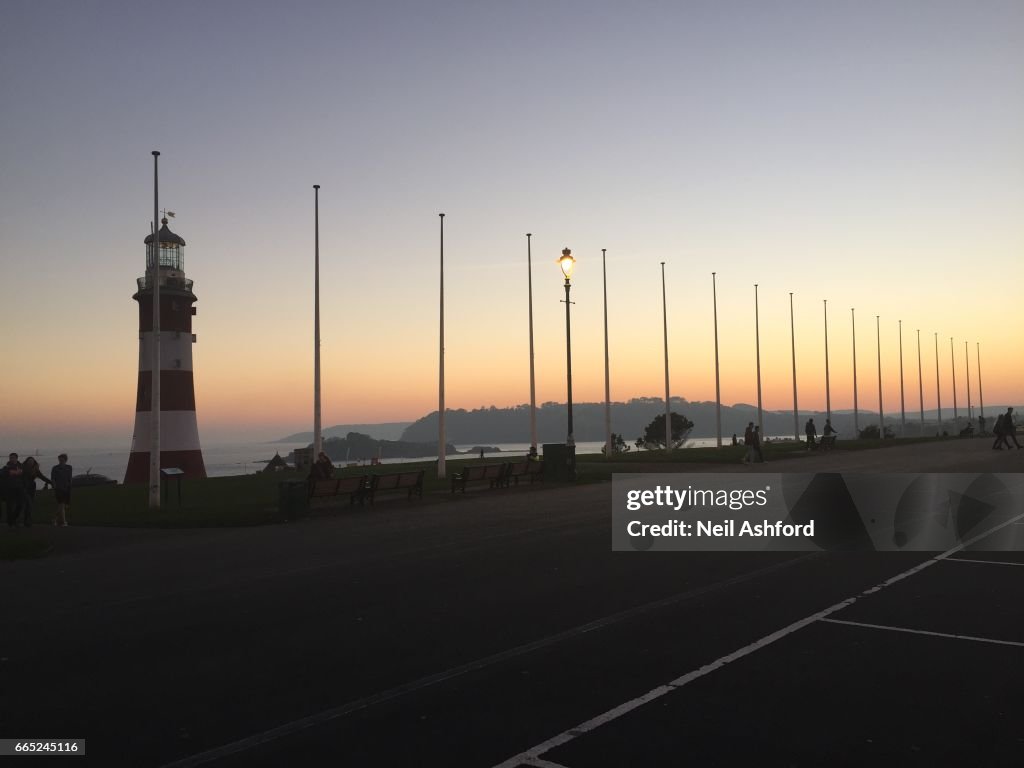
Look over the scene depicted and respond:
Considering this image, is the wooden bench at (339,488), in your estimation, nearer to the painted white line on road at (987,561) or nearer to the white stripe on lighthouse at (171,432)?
the painted white line on road at (987,561)

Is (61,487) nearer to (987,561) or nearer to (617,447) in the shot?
(987,561)

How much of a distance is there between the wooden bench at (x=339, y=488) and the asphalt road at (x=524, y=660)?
7.31m

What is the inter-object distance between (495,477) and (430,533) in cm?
1059

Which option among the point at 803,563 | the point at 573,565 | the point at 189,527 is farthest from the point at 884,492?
the point at 189,527

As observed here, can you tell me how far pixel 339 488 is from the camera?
20.8m

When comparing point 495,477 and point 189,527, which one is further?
point 495,477

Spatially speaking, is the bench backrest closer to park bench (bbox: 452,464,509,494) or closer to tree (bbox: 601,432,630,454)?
park bench (bbox: 452,464,509,494)

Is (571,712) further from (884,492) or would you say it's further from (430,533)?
(884,492)

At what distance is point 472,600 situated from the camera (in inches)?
379

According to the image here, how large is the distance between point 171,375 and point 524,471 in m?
22.7

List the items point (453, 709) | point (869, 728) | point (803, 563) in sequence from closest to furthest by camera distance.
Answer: point (869, 728) → point (453, 709) → point (803, 563)

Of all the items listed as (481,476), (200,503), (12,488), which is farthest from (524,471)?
(12,488)

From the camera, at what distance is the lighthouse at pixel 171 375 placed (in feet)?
138

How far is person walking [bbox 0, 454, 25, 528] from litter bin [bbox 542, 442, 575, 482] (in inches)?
612
